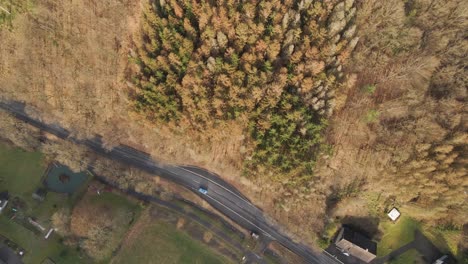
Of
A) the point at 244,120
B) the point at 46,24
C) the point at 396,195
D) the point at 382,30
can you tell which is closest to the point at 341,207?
the point at 396,195

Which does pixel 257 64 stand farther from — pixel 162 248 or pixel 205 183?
pixel 162 248

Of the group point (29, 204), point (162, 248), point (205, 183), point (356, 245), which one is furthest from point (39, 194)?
point (356, 245)

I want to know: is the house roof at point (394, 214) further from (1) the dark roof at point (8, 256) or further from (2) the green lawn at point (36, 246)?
(1) the dark roof at point (8, 256)

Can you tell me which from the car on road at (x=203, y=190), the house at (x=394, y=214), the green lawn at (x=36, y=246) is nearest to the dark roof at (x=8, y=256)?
the green lawn at (x=36, y=246)

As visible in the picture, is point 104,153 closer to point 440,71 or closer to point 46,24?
point 46,24

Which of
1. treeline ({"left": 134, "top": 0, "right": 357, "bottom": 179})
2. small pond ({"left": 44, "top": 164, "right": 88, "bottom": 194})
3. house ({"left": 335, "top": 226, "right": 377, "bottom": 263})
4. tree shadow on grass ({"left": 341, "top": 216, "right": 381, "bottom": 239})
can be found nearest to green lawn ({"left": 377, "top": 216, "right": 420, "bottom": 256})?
tree shadow on grass ({"left": 341, "top": 216, "right": 381, "bottom": 239})
